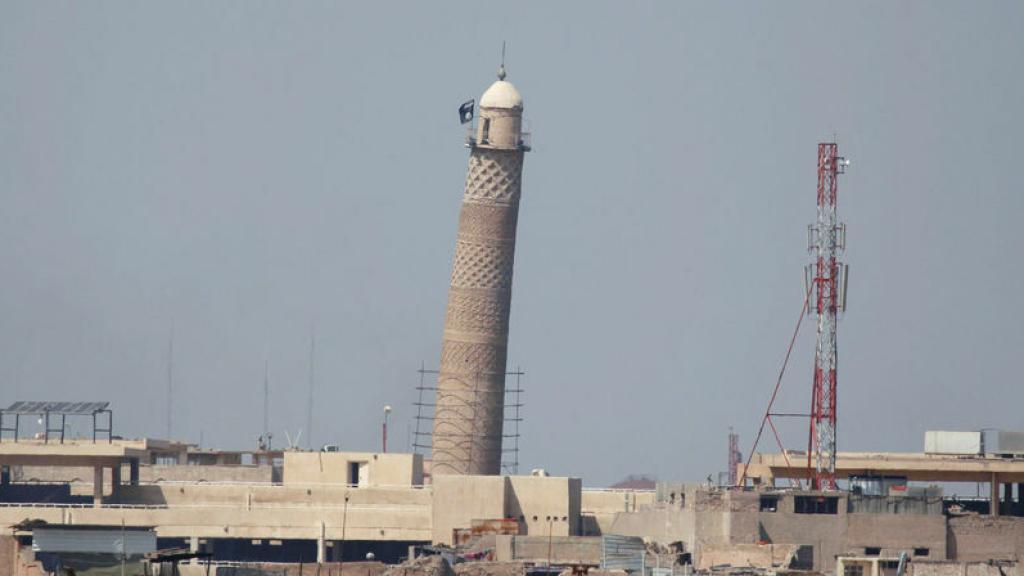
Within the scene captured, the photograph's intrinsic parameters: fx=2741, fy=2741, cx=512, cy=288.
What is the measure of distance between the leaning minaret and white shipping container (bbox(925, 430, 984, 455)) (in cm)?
1788

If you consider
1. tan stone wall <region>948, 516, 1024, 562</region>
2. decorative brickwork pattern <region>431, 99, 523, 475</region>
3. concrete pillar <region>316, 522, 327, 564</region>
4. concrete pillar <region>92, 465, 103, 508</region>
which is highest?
decorative brickwork pattern <region>431, 99, 523, 475</region>

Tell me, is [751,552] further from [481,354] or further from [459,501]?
[481,354]

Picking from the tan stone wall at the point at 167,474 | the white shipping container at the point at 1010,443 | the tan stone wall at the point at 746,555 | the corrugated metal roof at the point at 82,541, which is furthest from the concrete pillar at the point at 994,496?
the corrugated metal roof at the point at 82,541

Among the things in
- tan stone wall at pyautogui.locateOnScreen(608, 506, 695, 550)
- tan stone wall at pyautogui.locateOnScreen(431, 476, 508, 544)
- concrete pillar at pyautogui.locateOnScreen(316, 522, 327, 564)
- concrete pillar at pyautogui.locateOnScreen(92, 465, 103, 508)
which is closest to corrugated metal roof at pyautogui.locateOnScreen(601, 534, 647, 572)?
tan stone wall at pyautogui.locateOnScreen(608, 506, 695, 550)

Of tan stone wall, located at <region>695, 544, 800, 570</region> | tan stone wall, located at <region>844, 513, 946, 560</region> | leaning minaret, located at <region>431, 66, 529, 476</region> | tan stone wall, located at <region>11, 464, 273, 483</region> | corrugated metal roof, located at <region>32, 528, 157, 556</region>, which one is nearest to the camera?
corrugated metal roof, located at <region>32, 528, 157, 556</region>

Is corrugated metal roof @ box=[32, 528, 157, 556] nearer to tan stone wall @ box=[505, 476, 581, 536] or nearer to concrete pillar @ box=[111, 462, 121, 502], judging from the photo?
tan stone wall @ box=[505, 476, 581, 536]

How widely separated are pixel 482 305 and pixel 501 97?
8.82 metres

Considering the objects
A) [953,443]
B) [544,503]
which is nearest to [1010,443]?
[953,443]

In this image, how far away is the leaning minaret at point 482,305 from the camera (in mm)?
110938

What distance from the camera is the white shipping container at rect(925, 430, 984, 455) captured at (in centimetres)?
10338

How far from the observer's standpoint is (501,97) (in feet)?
372

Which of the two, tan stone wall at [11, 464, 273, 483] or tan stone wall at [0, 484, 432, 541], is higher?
tan stone wall at [11, 464, 273, 483]

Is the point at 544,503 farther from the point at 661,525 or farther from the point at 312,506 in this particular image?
the point at 312,506

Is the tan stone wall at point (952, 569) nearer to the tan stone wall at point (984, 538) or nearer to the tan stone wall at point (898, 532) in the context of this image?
the tan stone wall at point (984, 538)
